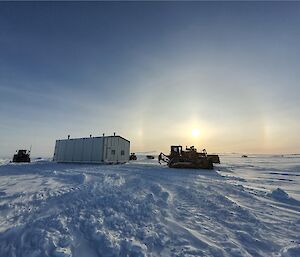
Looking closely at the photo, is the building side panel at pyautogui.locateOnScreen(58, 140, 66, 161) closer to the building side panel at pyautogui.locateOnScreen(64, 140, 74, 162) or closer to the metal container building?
the metal container building

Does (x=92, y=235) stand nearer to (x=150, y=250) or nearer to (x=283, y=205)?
(x=150, y=250)

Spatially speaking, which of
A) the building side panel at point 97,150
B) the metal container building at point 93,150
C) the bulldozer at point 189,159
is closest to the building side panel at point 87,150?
the metal container building at point 93,150

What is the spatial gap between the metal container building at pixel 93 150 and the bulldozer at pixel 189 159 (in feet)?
26.0

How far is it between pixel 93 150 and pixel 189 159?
45.8ft

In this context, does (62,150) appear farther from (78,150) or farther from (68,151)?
(78,150)

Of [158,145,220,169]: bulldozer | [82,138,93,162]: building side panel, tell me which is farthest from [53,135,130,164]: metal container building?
[158,145,220,169]: bulldozer

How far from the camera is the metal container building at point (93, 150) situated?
101 feet

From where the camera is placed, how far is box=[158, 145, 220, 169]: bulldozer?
82.0ft

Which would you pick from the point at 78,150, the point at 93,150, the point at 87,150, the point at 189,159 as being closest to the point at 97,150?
the point at 93,150

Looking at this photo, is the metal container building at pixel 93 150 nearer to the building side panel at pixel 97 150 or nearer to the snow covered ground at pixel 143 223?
the building side panel at pixel 97 150

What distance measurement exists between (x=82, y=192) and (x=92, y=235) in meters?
3.96

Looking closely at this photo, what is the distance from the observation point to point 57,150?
119ft

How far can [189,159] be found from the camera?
26531 millimetres

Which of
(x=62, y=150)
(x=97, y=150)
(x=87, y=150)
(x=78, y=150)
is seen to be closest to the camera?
(x=97, y=150)
